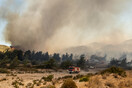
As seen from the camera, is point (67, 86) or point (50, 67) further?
point (50, 67)

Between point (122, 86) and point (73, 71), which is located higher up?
point (122, 86)

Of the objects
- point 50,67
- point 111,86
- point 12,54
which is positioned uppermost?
point 12,54

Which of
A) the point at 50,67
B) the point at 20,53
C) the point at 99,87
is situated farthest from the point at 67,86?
the point at 20,53

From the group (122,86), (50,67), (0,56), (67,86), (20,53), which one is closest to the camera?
(67,86)

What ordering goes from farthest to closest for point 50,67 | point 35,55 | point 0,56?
point 35,55, point 0,56, point 50,67

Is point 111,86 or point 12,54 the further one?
point 12,54

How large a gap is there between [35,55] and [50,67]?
261ft

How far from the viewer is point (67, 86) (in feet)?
37.5

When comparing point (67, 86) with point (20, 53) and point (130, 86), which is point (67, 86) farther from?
point (20, 53)

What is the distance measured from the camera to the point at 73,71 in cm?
6044

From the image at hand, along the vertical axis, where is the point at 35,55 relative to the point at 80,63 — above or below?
above

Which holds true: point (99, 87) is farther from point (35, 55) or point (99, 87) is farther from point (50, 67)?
point (35, 55)

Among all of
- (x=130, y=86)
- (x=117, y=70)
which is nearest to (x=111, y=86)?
(x=130, y=86)

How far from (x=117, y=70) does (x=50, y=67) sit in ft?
232
